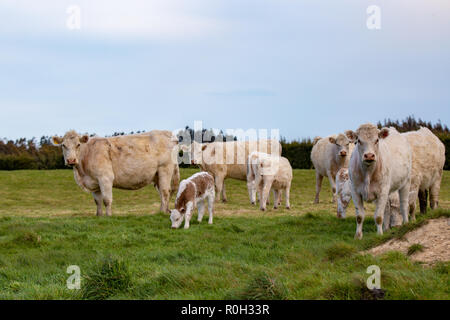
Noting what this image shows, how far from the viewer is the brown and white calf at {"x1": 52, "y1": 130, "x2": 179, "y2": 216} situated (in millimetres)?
16984

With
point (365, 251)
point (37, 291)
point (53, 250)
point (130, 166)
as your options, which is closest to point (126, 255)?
point (53, 250)

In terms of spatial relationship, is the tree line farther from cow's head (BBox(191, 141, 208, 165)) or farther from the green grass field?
the green grass field

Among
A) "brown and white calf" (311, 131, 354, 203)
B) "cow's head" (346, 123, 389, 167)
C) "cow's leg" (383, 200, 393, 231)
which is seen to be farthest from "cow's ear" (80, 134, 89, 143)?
"cow's leg" (383, 200, 393, 231)

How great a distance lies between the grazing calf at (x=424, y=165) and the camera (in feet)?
47.7

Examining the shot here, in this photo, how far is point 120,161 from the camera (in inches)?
695

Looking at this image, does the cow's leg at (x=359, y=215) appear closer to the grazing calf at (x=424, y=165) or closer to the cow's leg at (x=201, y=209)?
the grazing calf at (x=424, y=165)

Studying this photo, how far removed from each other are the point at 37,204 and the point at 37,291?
18.6 meters

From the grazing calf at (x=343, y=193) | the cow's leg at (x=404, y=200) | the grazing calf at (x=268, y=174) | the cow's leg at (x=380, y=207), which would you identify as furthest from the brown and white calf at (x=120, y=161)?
the cow's leg at (x=380, y=207)

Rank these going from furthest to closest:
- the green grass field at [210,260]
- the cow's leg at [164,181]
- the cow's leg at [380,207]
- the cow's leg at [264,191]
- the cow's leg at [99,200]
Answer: the cow's leg at [264,191], the cow's leg at [164,181], the cow's leg at [99,200], the cow's leg at [380,207], the green grass field at [210,260]

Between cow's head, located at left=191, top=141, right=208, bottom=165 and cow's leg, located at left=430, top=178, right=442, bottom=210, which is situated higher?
cow's head, located at left=191, top=141, right=208, bottom=165

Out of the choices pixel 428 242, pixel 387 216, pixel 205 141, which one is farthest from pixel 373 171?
pixel 205 141

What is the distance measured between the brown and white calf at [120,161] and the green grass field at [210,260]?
5.27 feet

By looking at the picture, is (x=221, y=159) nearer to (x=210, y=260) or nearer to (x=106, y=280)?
(x=210, y=260)

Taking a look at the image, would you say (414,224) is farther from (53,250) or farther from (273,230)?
(53,250)
